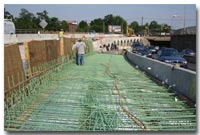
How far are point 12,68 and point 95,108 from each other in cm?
147

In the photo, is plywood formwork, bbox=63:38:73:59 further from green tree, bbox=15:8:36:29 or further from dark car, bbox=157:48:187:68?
dark car, bbox=157:48:187:68

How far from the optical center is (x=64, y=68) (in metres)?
12.3

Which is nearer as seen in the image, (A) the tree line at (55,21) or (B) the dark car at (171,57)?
(A) the tree line at (55,21)

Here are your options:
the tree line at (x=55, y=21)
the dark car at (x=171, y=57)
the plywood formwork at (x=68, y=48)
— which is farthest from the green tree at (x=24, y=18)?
the dark car at (x=171, y=57)

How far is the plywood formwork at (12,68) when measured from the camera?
19.4ft

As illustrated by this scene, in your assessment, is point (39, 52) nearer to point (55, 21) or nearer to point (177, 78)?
point (55, 21)

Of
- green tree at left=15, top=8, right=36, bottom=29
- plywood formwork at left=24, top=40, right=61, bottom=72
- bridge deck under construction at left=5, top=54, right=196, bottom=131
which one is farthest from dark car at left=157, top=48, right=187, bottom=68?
bridge deck under construction at left=5, top=54, right=196, bottom=131

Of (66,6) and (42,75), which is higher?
(66,6)

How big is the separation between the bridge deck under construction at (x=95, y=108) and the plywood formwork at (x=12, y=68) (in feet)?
0.88

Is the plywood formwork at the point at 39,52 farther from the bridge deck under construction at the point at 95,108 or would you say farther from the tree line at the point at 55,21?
the tree line at the point at 55,21

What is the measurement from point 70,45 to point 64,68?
126 inches

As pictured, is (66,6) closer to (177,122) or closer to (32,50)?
(177,122)

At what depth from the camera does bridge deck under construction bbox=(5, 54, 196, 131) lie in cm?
590

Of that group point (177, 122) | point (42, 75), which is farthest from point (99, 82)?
point (177, 122)
